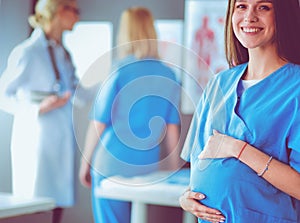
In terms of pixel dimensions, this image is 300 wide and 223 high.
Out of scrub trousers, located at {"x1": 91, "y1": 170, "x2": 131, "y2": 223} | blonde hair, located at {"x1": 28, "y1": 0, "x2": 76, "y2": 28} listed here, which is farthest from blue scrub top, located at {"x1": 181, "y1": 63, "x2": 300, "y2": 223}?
blonde hair, located at {"x1": 28, "y1": 0, "x2": 76, "y2": 28}

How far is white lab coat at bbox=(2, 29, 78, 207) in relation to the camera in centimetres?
170

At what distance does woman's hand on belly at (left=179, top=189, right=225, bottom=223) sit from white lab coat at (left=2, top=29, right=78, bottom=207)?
1.66ft

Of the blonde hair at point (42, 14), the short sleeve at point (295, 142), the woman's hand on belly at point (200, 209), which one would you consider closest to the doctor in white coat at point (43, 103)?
the blonde hair at point (42, 14)

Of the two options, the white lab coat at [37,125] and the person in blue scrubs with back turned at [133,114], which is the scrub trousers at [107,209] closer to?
the person in blue scrubs with back turned at [133,114]

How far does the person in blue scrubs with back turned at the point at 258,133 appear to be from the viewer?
1185 mm

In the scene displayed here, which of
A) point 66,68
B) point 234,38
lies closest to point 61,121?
point 66,68

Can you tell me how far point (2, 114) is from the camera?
5.61ft

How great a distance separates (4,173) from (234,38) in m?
0.80

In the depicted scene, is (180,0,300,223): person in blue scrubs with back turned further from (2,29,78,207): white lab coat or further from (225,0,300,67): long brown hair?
(2,29,78,207): white lab coat

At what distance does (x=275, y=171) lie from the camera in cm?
117

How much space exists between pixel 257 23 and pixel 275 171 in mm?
308

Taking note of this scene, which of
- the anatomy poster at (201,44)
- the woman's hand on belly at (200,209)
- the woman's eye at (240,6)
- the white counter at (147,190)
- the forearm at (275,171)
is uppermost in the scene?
the woman's eye at (240,6)

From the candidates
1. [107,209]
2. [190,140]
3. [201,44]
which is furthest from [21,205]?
[201,44]

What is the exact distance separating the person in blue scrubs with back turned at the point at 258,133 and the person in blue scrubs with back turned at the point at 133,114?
0.22 metres
